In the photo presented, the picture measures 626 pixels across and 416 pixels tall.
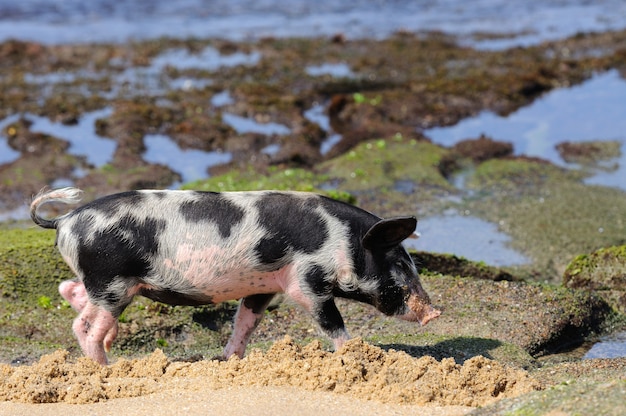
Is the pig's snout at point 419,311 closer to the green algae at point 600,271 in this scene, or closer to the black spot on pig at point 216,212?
the black spot on pig at point 216,212

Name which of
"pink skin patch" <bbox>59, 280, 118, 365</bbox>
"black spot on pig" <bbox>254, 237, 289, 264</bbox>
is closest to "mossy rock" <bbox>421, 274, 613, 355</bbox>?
"black spot on pig" <bbox>254, 237, 289, 264</bbox>

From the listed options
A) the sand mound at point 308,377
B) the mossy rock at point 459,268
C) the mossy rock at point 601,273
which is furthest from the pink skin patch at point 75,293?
the mossy rock at point 601,273

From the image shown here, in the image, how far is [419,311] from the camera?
7.12 metres

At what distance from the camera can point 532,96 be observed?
794 inches

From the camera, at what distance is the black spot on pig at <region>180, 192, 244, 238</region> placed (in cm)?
684

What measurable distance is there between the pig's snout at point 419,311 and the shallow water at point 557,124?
8160 mm

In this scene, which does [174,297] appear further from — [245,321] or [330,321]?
[330,321]

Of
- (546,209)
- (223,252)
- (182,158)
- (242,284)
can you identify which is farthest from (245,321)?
(182,158)

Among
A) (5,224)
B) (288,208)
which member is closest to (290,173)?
(5,224)

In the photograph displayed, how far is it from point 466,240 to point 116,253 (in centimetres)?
602

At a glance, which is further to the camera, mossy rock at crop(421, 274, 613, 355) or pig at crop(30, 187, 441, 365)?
mossy rock at crop(421, 274, 613, 355)

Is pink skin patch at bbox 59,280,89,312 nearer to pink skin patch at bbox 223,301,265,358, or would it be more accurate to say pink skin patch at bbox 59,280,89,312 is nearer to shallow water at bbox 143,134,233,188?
pink skin patch at bbox 223,301,265,358

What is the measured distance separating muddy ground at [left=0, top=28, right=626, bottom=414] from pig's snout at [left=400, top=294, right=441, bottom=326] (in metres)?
0.29

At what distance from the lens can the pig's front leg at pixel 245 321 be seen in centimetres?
730
